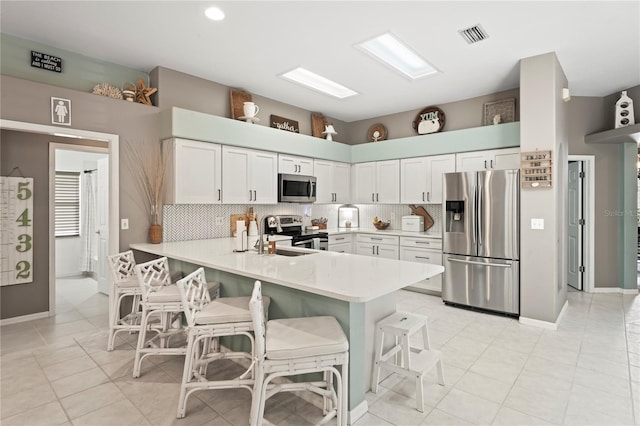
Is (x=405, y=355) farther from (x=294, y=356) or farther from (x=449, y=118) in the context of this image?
(x=449, y=118)

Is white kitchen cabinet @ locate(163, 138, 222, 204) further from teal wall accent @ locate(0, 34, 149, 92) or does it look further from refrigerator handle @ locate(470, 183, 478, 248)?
refrigerator handle @ locate(470, 183, 478, 248)

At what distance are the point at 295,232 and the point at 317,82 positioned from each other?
86.8 inches

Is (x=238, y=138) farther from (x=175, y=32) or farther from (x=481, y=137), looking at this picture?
(x=481, y=137)

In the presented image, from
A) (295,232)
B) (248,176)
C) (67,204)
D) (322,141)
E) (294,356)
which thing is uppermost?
(322,141)

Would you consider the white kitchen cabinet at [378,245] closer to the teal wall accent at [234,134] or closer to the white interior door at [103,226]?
the teal wall accent at [234,134]

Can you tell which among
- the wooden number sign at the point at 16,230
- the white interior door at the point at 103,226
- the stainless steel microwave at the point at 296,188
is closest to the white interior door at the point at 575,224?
the stainless steel microwave at the point at 296,188

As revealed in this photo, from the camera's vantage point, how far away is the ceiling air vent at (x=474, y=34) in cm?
309

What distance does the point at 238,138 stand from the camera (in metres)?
4.29

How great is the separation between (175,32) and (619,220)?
21.0 ft

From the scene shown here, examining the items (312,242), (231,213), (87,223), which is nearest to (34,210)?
(231,213)

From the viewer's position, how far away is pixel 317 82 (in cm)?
462

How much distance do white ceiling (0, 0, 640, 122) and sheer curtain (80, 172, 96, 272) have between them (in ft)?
10.9

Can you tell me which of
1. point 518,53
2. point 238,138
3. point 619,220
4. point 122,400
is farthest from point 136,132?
point 619,220

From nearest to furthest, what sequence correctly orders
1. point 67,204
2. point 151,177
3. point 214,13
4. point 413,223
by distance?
point 214,13 → point 151,177 → point 413,223 → point 67,204
